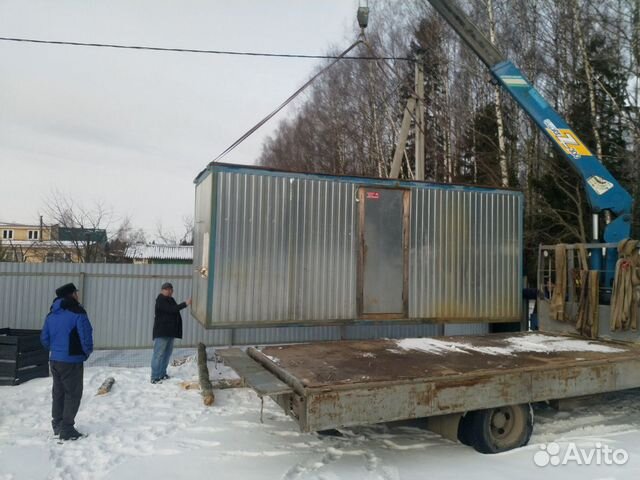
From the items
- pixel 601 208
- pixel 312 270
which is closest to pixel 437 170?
pixel 601 208

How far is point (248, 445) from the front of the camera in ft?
16.1

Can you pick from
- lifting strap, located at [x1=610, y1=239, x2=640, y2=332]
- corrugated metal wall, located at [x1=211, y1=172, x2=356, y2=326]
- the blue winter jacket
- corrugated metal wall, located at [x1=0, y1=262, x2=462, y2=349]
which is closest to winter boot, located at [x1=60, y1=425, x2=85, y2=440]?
the blue winter jacket

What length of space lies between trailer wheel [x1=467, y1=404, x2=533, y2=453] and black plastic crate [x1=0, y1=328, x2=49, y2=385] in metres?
6.62

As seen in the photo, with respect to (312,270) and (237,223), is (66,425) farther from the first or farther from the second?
(312,270)

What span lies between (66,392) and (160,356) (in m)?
2.57

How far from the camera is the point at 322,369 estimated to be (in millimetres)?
4637

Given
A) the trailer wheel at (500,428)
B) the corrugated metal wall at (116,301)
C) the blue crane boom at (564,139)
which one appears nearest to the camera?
the trailer wheel at (500,428)

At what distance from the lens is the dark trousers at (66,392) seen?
5.01 meters

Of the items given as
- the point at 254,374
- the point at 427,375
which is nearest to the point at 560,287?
the point at 427,375

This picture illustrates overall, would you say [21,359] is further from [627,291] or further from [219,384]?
[627,291]

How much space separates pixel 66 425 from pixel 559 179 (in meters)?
15.9

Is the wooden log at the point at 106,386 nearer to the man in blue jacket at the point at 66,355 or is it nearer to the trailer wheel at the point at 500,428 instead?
the man in blue jacket at the point at 66,355

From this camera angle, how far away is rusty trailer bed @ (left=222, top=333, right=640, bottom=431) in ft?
12.9

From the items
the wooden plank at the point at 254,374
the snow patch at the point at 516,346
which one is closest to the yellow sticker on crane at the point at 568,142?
the snow patch at the point at 516,346
